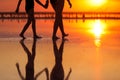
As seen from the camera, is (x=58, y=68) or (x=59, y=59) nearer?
(x=58, y=68)

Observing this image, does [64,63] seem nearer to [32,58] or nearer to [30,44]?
[32,58]

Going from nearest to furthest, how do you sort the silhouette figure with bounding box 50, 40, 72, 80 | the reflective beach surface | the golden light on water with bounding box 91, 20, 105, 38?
the silhouette figure with bounding box 50, 40, 72, 80 < the reflective beach surface < the golden light on water with bounding box 91, 20, 105, 38

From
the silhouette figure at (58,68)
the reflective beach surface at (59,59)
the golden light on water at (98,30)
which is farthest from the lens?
the golden light on water at (98,30)

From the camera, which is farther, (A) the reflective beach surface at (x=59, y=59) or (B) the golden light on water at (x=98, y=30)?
(B) the golden light on water at (x=98, y=30)

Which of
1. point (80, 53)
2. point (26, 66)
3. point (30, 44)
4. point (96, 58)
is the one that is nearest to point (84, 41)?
point (30, 44)

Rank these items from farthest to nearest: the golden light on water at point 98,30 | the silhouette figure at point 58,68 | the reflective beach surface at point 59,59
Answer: the golden light on water at point 98,30
the reflective beach surface at point 59,59
the silhouette figure at point 58,68

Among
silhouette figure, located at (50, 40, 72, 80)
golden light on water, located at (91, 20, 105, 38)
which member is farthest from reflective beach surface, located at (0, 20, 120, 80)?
golden light on water, located at (91, 20, 105, 38)

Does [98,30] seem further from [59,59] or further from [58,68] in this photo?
[58,68]

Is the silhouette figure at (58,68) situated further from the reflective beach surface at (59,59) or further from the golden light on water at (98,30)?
the golden light on water at (98,30)

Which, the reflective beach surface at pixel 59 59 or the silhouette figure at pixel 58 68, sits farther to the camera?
the reflective beach surface at pixel 59 59

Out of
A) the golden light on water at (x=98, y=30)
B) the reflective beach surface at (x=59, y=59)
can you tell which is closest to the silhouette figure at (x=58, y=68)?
the reflective beach surface at (x=59, y=59)

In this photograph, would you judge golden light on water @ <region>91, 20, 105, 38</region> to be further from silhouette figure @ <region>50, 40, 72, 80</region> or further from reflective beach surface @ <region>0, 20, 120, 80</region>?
silhouette figure @ <region>50, 40, 72, 80</region>

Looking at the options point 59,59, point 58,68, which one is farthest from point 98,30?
point 58,68

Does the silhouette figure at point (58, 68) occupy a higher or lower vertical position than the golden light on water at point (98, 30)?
higher
